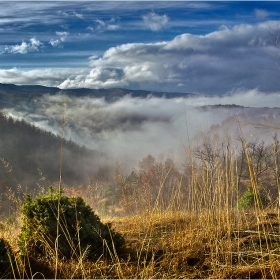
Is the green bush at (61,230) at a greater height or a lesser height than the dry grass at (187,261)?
greater

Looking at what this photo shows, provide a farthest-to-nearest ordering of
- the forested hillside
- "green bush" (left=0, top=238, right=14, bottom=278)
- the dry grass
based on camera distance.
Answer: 1. the forested hillside
2. "green bush" (left=0, top=238, right=14, bottom=278)
3. the dry grass

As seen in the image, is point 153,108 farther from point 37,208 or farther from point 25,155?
point 37,208

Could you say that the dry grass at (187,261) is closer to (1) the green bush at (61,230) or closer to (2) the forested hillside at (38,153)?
(1) the green bush at (61,230)

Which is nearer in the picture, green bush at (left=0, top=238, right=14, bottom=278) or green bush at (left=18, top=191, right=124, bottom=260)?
green bush at (left=0, top=238, right=14, bottom=278)

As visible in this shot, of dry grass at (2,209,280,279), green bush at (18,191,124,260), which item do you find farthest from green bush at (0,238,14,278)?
green bush at (18,191,124,260)

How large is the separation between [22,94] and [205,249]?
131971mm

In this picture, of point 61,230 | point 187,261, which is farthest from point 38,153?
point 187,261

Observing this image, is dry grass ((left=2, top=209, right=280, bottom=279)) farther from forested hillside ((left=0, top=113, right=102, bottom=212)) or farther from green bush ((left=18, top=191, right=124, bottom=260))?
forested hillside ((left=0, top=113, right=102, bottom=212))

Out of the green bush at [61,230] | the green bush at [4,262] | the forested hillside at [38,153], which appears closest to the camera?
the green bush at [4,262]

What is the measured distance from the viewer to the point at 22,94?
5030 inches

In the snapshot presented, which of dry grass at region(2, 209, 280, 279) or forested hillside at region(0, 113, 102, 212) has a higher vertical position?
dry grass at region(2, 209, 280, 279)

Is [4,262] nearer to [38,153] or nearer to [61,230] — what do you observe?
[61,230]

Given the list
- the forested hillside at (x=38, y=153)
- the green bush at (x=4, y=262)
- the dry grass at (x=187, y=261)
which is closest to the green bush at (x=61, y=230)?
the dry grass at (x=187, y=261)

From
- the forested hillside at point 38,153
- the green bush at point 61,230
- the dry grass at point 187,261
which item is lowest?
the forested hillside at point 38,153
